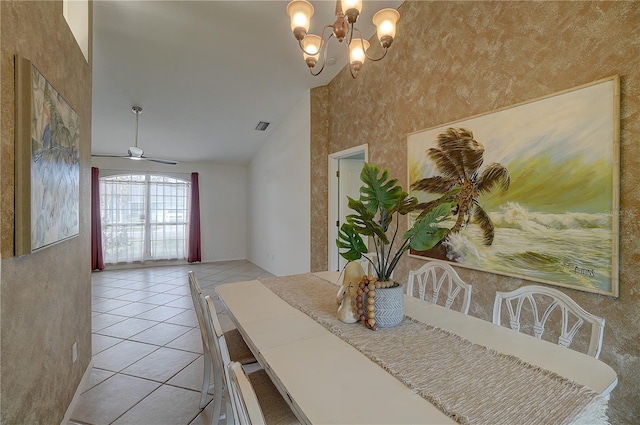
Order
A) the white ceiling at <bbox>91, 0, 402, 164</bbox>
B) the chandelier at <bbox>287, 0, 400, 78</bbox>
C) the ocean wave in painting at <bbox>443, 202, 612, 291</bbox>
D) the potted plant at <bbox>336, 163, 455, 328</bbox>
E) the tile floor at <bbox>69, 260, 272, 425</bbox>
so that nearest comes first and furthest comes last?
the potted plant at <bbox>336, 163, 455, 328</bbox> < the chandelier at <bbox>287, 0, 400, 78</bbox> < the ocean wave in painting at <bbox>443, 202, 612, 291</bbox> < the tile floor at <bbox>69, 260, 272, 425</bbox> < the white ceiling at <bbox>91, 0, 402, 164</bbox>

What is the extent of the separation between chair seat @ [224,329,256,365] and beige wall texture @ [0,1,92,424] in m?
0.88

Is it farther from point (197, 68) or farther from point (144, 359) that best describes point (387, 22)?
point (144, 359)

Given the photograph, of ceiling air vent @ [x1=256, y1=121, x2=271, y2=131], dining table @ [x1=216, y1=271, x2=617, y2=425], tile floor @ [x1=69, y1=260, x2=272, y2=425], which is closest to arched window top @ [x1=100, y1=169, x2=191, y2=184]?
tile floor @ [x1=69, y1=260, x2=272, y2=425]

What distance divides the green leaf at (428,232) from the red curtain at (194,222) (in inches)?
251

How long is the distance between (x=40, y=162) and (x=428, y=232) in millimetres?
1761

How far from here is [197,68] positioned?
3.41 metres

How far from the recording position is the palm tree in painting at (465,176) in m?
2.17

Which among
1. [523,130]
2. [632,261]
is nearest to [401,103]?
[523,130]

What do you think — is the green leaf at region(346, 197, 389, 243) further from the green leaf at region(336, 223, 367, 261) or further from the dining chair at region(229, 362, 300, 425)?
the dining chair at region(229, 362, 300, 425)

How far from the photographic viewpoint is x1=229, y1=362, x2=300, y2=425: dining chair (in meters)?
0.63

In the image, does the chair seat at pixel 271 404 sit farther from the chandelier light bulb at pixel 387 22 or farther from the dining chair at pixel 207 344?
the chandelier light bulb at pixel 387 22

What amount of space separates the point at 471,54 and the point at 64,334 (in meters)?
3.42
